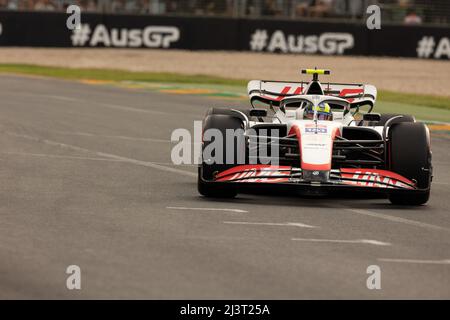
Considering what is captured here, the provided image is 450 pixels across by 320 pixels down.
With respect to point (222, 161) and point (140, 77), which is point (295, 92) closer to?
point (222, 161)

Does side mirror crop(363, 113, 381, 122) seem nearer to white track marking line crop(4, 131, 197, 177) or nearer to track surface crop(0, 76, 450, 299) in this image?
track surface crop(0, 76, 450, 299)

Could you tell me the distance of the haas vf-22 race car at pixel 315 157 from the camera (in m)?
12.2

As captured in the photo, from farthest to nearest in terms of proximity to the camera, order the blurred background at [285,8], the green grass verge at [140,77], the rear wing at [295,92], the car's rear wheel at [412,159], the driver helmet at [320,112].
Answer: the blurred background at [285,8] < the green grass verge at [140,77] < the rear wing at [295,92] < the driver helmet at [320,112] < the car's rear wheel at [412,159]

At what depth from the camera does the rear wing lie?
14.3 metres

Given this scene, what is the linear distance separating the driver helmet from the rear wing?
3.06 ft

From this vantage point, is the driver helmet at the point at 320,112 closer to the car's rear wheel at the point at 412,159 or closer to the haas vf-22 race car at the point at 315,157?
the haas vf-22 race car at the point at 315,157

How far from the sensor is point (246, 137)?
1270cm

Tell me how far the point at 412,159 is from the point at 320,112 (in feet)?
3.99

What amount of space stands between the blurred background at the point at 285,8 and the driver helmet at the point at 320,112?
23749 millimetres

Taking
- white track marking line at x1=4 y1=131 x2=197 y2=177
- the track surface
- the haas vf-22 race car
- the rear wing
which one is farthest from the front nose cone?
white track marking line at x1=4 y1=131 x2=197 y2=177

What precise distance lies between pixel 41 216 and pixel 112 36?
26.4 meters

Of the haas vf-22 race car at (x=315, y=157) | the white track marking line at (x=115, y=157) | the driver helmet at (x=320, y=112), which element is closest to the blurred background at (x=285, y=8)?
the white track marking line at (x=115, y=157)
